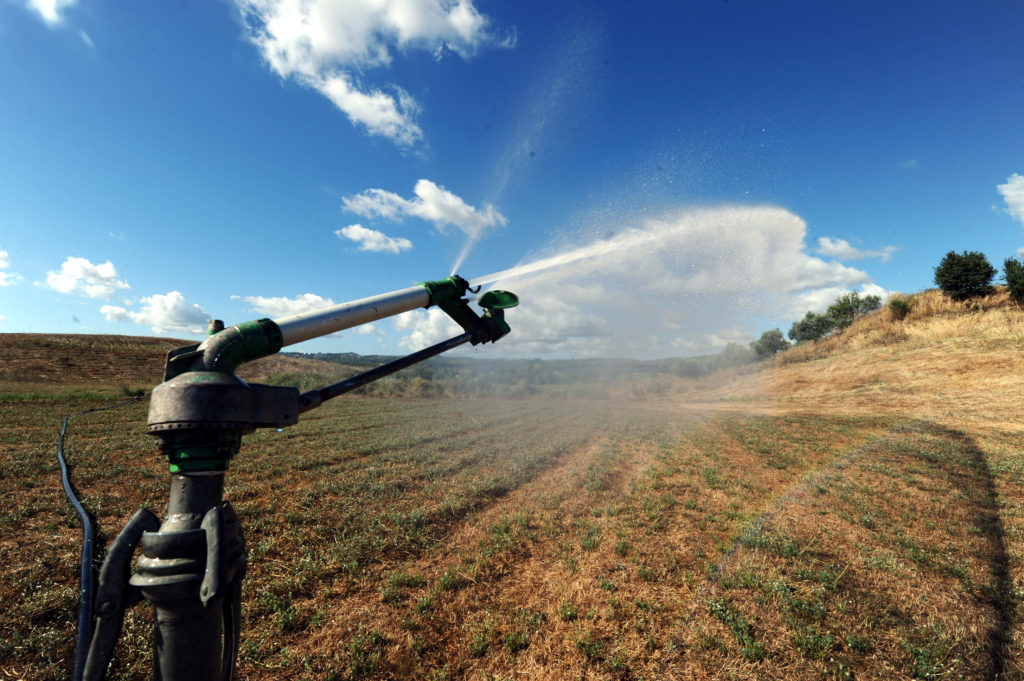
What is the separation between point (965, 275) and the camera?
42219 mm

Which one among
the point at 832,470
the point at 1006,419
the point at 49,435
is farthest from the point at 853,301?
the point at 49,435

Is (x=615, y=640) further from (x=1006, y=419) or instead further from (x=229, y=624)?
(x=1006, y=419)

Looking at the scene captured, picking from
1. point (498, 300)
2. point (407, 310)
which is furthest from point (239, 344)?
point (498, 300)

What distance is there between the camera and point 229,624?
202cm

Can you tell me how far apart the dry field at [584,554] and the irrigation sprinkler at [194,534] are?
11.1 ft

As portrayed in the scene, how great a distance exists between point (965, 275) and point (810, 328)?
3800 cm

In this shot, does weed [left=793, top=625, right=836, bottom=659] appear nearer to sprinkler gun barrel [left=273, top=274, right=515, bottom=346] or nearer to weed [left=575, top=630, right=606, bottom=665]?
weed [left=575, top=630, right=606, bottom=665]

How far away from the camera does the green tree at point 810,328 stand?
74.4 metres

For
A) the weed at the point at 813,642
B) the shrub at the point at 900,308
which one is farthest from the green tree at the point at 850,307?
the weed at the point at 813,642

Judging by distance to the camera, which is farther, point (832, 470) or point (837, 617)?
point (832, 470)

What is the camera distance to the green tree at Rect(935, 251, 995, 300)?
41.0 metres

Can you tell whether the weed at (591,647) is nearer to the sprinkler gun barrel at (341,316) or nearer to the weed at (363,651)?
the weed at (363,651)

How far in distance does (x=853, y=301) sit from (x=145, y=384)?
99.8m

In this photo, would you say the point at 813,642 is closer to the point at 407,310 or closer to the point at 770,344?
the point at 407,310
